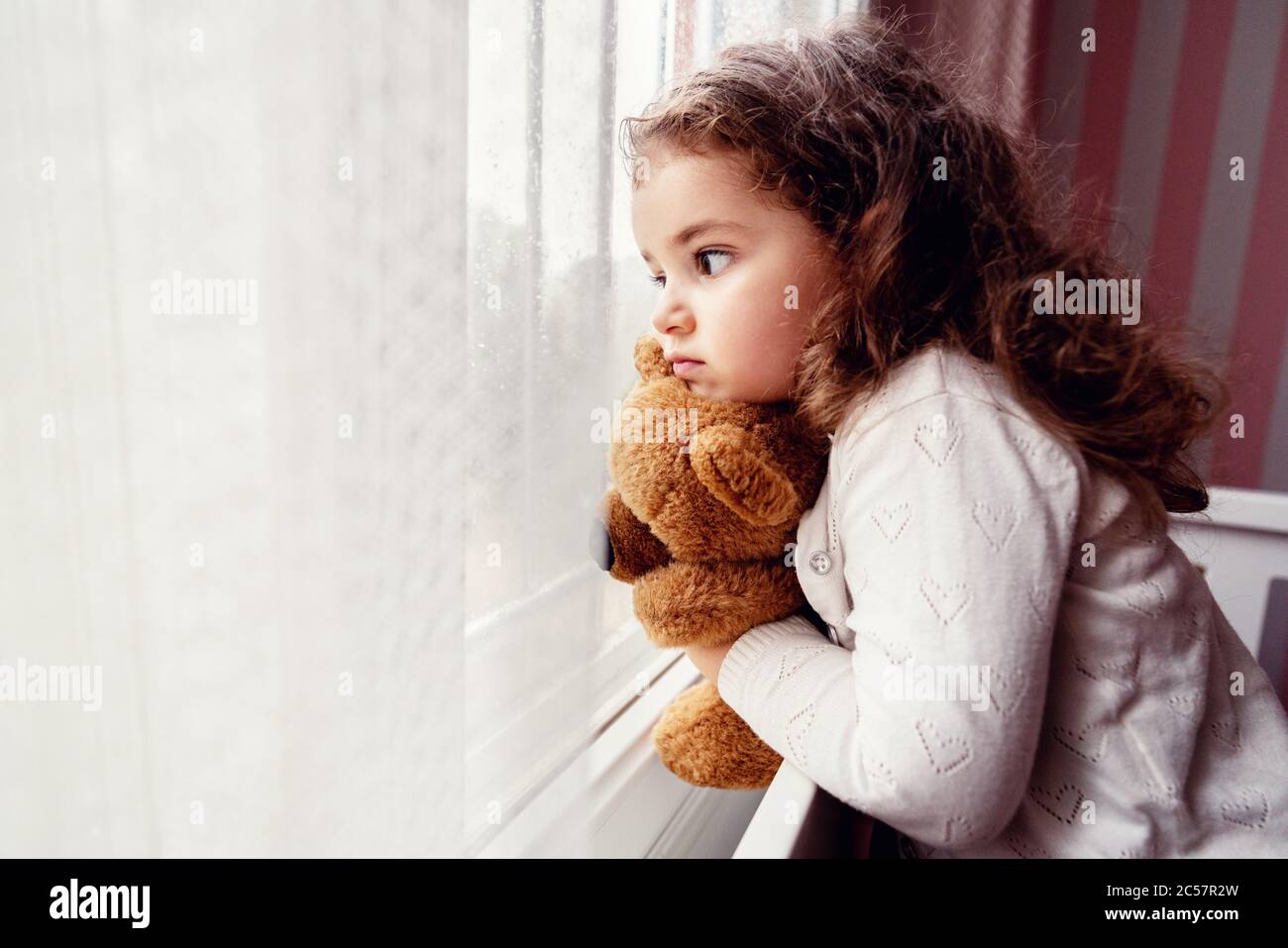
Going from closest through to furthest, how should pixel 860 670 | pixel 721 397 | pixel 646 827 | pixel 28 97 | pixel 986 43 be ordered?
1. pixel 28 97
2. pixel 860 670
3. pixel 721 397
4. pixel 646 827
5. pixel 986 43

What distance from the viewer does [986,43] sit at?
5.02 ft

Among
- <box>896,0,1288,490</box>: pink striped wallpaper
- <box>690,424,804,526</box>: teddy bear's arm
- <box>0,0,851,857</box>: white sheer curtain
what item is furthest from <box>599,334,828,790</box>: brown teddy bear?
<box>896,0,1288,490</box>: pink striped wallpaper

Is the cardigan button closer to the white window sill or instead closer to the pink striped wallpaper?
the white window sill

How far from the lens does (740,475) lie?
0.52 m

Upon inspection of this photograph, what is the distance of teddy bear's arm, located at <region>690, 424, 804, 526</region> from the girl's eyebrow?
0.50 feet

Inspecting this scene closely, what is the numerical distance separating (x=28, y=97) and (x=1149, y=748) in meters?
0.70

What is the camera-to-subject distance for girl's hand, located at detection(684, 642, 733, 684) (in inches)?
23.7

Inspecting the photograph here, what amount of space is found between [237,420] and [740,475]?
A: 0.96 ft

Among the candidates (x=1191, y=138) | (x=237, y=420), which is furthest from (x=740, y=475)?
(x=1191, y=138)

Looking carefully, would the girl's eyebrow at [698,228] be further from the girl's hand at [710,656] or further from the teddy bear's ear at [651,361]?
the girl's hand at [710,656]

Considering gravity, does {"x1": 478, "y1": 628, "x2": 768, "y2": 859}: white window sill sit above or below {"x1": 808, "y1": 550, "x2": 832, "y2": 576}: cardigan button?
below

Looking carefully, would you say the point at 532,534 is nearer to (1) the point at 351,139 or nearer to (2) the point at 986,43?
(1) the point at 351,139

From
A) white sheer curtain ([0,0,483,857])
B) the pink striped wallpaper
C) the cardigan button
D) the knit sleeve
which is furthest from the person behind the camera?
the pink striped wallpaper
